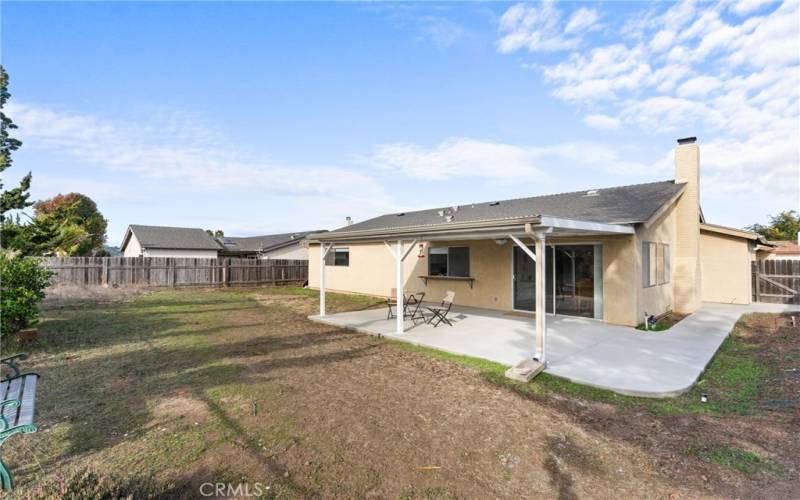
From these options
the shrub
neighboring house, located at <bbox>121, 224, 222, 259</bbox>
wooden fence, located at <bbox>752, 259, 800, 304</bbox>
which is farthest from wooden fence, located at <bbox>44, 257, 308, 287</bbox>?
wooden fence, located at <bbox>752, 259, 800, 304</bbox>

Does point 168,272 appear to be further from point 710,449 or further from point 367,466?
point 710,449

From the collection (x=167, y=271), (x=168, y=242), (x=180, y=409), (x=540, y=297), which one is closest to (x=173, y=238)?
(x=168, y=242)

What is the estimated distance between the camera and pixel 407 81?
12383 mm

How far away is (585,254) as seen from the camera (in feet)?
31.4

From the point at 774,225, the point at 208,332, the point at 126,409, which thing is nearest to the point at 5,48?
the point at 208,332

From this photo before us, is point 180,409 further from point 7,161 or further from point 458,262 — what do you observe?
point 7,161

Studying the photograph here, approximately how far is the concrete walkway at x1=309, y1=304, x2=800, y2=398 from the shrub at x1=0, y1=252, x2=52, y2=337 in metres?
5.92

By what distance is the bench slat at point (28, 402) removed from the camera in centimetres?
283

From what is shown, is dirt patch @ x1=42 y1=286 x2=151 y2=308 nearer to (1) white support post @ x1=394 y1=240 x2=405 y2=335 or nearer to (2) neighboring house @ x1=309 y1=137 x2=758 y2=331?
(2) neighboring house @ x1=309 y1=137 x2=758 y2=331

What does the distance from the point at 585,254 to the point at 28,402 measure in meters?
10.5

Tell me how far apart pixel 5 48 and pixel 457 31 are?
10107mm

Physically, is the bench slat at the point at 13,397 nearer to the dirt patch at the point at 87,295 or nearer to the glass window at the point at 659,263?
the dirt patch at the point at 87,295

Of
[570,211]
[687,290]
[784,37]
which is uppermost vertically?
[784,37]

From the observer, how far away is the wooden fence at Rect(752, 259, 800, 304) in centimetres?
1290
